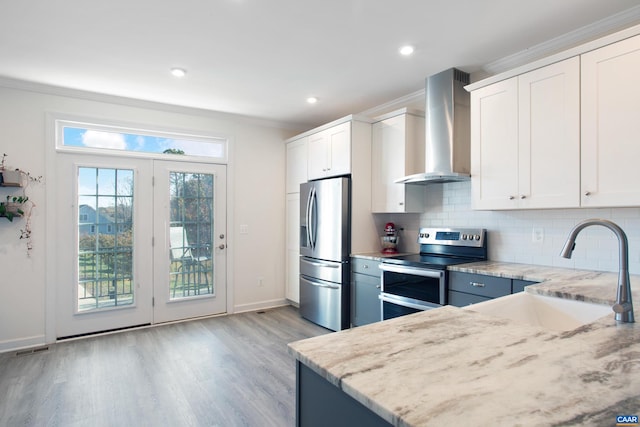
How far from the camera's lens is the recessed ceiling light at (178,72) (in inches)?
124

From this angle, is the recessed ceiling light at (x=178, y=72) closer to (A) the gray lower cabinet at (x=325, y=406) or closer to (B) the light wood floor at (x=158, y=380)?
(B) the light wood floor at (x=158, y=380)

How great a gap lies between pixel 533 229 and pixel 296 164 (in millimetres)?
2903

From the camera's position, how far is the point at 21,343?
342cm

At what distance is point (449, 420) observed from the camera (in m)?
0.62

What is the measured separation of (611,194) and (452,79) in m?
1.56

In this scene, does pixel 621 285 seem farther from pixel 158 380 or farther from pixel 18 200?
pixel 18 200

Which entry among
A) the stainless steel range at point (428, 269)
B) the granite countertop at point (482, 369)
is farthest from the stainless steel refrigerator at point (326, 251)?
the granite countertop at point (482, 369)

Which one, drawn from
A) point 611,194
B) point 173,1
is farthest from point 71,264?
point 611,194

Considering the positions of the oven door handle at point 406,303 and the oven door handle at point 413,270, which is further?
the oven door handle at point 406,303

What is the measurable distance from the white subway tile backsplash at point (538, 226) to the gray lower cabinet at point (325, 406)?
2465 mm

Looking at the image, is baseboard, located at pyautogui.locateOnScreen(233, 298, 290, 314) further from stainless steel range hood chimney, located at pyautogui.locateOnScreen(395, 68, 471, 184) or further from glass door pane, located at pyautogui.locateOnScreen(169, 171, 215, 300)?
stainless steel range hood chimney, located at pyautogui.locateOnScreen(395, 68, 471, 184)

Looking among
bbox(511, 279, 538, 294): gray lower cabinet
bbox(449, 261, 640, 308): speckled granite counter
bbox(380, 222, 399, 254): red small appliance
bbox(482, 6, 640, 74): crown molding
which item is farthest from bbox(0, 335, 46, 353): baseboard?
bbox(482, 6, 640, 74): crown molding

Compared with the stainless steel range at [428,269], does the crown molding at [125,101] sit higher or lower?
higher

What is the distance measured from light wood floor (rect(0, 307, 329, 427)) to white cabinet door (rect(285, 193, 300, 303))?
0.87m
